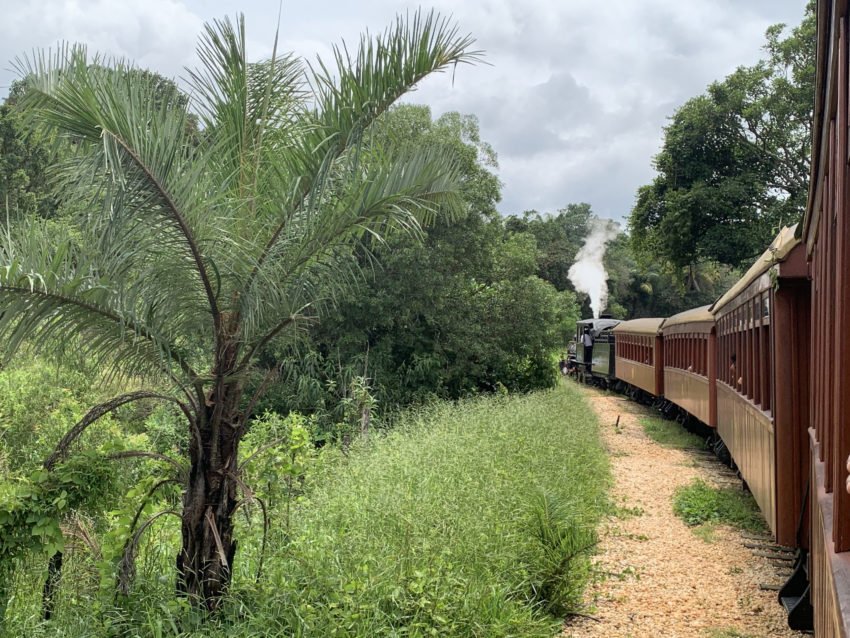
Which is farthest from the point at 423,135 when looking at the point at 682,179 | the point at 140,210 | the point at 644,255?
the point at 140,210

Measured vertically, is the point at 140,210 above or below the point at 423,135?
below

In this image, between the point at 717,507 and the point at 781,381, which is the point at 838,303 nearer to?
the point at 781,381

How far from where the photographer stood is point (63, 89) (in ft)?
13.4

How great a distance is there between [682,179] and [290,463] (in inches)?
756

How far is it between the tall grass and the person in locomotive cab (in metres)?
21.4

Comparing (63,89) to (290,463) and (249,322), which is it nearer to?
(249,322)

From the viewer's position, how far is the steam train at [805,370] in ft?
7.27

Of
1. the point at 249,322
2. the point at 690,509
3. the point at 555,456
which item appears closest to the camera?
the point at 249,322

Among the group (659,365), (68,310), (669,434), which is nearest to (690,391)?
(669,434)

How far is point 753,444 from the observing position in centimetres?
697

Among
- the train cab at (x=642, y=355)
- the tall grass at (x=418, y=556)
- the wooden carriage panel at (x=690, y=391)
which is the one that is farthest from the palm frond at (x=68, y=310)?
the train cab at (x=642, y=355)

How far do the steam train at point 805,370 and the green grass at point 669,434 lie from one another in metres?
0.79

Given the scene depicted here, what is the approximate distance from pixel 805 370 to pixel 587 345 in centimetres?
2546

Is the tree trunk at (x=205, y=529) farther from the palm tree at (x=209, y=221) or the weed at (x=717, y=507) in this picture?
the weed at (x=717, y=507)
